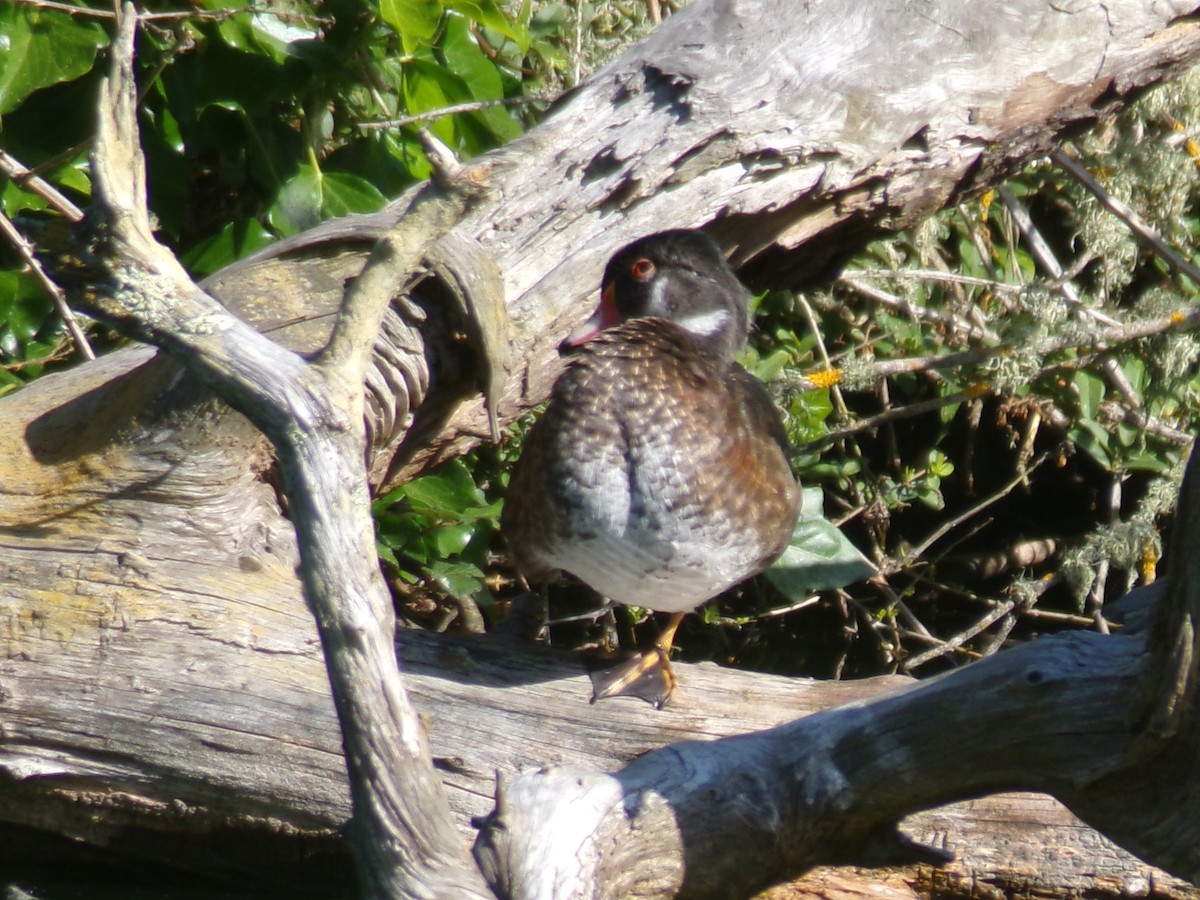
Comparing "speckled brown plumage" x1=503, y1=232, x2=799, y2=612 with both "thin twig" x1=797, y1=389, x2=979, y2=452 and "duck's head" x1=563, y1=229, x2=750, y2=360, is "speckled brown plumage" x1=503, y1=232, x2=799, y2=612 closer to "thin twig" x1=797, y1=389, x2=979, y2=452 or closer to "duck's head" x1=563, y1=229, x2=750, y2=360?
"duck's head" x1=563, y1=229, x2=750, y2=360

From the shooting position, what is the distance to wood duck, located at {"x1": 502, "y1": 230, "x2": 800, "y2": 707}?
2803 millimetres

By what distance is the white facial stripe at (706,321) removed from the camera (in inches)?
132

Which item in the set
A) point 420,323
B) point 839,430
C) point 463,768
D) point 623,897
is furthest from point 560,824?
point 839,430

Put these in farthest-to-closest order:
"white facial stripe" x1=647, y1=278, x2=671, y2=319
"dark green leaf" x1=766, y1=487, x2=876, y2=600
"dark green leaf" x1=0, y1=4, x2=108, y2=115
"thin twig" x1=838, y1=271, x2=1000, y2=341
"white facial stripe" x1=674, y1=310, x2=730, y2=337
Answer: "thin twig" x1=838, y1=271, x2=1000, y2=341
"dark green leaf" x1=766, y1=487, x2=876, y2=600
"white facial stripe" x1=674, y1=310, x2=730, y2=337
"white facial stripe" x1=647, y1=278, x2=671, y2=319
"dark green leaf" x1=0, y1=4, x2=108, y2=115

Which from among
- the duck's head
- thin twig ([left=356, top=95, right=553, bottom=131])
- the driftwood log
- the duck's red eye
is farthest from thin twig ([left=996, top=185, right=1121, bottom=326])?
thin twig ([left=356, top=95, right=553, bottom=131])

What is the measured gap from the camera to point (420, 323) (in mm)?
2953

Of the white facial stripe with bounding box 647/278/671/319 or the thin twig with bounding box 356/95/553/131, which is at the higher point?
the thin twig with bounding box 356/95/553/131

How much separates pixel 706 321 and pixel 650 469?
2.20 ft

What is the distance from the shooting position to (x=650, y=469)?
2812 mm

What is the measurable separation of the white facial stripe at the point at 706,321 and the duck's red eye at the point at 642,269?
20 centimetres

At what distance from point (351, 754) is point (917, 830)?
1394mm

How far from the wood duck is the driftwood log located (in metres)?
0.13

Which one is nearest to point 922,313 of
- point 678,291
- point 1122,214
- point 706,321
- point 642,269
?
point 1122,214

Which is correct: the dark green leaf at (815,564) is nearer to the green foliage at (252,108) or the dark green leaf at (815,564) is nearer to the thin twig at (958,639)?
the thin twig at (958,639)
